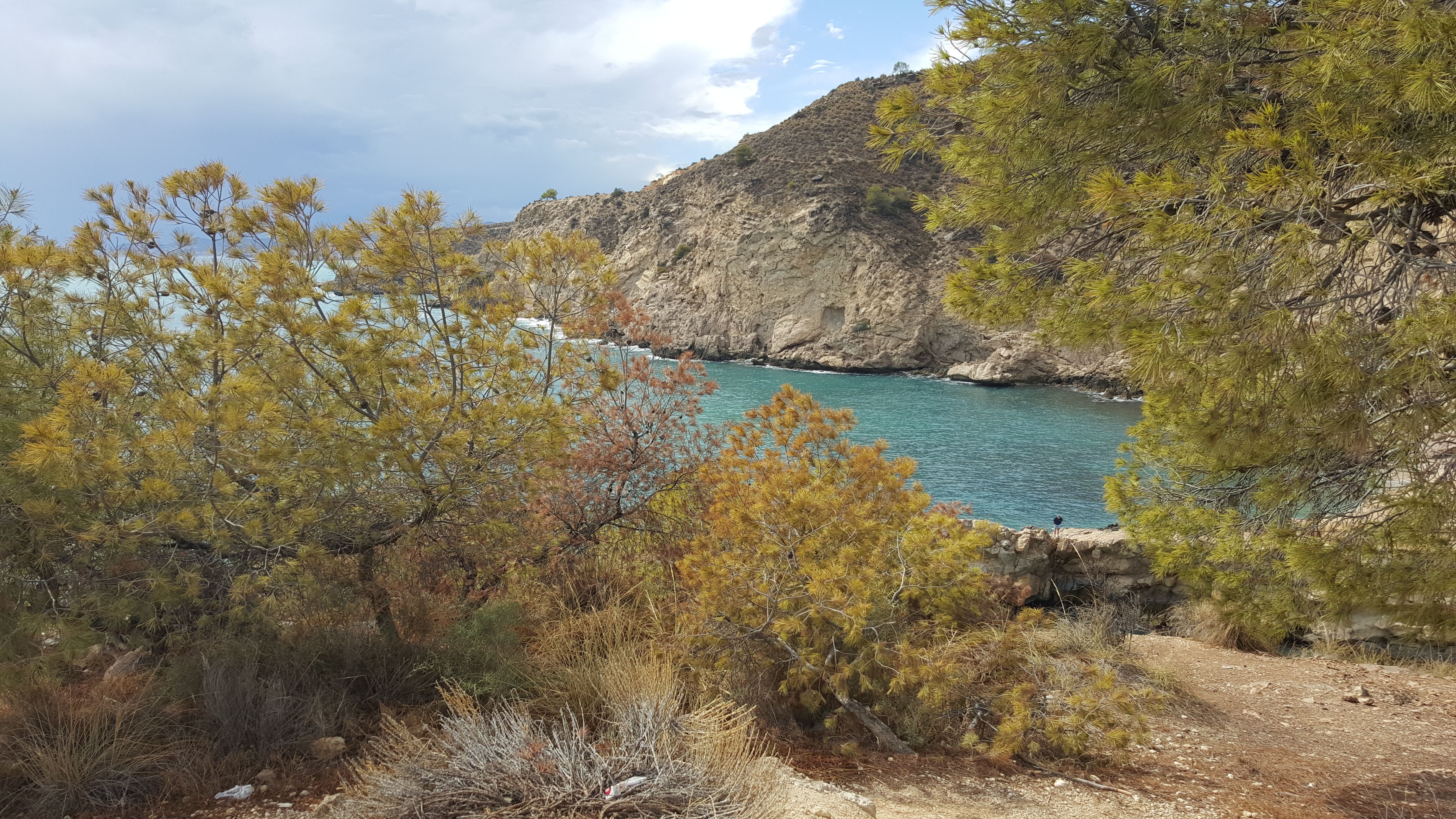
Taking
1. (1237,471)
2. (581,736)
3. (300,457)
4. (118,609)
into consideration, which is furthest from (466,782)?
(1237,471)

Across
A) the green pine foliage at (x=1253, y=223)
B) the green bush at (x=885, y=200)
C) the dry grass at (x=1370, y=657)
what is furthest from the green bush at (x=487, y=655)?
the green bush at (x=885, y=200)

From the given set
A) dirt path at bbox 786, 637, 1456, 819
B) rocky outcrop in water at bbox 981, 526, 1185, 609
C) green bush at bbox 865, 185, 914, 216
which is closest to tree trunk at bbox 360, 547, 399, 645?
dirt path at bbox 786, 637, 1456, 819

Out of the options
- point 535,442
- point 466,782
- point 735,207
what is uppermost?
point 735,207

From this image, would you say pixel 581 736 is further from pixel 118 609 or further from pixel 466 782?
pixel 118 609

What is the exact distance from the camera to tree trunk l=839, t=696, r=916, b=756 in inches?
177

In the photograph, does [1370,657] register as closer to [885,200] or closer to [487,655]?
[487,655]

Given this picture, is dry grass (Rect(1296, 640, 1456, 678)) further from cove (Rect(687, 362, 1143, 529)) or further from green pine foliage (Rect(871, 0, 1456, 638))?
green pine foliage (Rect(871, 0, 1456, 638))

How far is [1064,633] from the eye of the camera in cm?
775

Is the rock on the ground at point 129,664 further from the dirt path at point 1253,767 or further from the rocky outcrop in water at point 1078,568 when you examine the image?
the rocky outcrop in water at point 1078,568

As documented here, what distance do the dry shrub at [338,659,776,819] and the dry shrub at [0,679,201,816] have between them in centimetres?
98

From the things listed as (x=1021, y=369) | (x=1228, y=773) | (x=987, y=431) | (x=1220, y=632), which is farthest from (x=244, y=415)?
(x=1021, y=369)

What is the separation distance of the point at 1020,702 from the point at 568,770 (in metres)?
2.81

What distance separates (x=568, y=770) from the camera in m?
2.86

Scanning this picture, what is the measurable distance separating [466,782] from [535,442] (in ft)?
6.60
